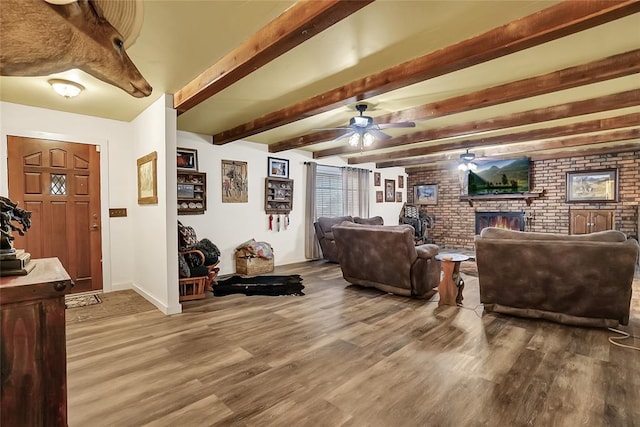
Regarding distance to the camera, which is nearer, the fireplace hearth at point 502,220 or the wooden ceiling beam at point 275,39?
the wooden ceiling beam at point 275,39

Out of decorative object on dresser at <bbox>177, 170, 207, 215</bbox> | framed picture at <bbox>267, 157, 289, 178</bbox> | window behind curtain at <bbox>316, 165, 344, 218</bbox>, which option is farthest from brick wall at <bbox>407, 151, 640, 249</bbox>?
decorative object on dresser at <bbox>177, 170, 207, 215</bbox>

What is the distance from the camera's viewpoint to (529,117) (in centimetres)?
412

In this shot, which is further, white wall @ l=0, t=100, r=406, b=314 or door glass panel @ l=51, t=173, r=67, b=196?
door glass panel @ l=51, t=173, r=67, b=196

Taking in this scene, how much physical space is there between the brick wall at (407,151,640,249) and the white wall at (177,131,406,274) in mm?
4011

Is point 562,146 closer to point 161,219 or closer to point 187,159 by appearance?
point 187,159

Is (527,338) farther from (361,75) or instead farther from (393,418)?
(361,75)

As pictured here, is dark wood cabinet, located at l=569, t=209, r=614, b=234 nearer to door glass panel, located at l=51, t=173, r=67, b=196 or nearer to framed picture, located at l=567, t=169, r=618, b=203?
framed picture, located at l=567, t=169, r=618, b=203

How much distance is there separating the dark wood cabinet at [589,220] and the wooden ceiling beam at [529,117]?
4148 mm

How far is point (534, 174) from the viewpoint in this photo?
7535 millimetres

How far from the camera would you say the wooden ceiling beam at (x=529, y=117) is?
350 cm

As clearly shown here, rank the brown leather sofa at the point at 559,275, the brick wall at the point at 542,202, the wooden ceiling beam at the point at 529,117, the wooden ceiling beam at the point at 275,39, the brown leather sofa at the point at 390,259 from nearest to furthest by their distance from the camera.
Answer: the wooden ceiling beam at the point at 275,39 → the brown leather sofa at the point at 559,275 → the wooden ceiling beam at the point at 529,117 → the brown leather sofa at the point at 390,259 → the brick wall at the point at 542,202

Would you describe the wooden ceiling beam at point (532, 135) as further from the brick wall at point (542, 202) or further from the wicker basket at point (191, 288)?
the wicker basket at point (191, 288)

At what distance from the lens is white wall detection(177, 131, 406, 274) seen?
5.20 meters

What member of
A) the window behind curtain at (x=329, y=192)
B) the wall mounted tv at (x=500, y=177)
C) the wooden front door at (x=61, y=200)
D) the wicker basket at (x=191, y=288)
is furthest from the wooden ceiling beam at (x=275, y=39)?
the wall mounted tv at (x=500, y=177)
